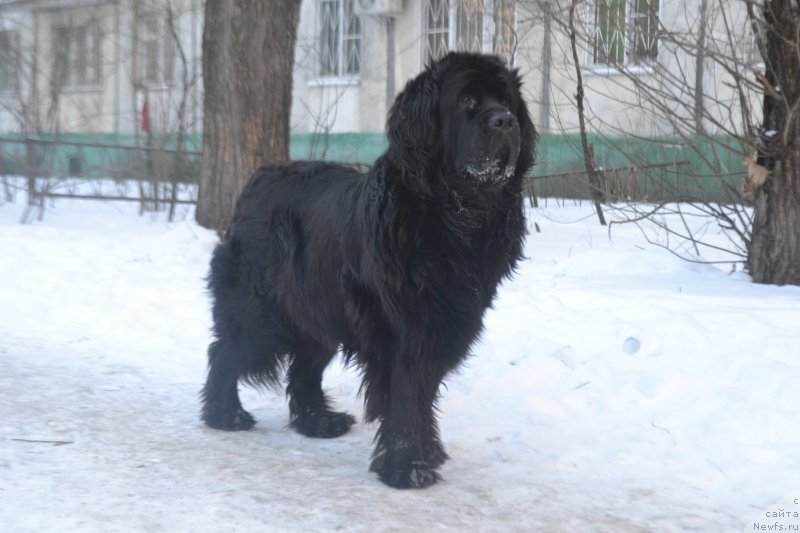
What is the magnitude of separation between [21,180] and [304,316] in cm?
852

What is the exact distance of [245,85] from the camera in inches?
358

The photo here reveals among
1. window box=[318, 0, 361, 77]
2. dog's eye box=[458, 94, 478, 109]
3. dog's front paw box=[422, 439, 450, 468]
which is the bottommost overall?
dog's front paw box=[422, 439, 450, 468]

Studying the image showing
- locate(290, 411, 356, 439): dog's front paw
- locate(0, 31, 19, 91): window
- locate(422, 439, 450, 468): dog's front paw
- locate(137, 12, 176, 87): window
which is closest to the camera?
locate(422, 439, 450, 468): dog's front paw

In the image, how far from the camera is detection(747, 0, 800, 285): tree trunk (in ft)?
22.4

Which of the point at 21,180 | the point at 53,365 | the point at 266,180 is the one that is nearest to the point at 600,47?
the point at 266,180

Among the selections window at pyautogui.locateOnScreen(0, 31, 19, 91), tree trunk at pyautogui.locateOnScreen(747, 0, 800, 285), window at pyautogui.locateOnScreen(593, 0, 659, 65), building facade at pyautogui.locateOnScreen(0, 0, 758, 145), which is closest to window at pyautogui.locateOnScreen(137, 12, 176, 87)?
building facade at pyautogui.locateOnScreen(0, 0, 758, 145)

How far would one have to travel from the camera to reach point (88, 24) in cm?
1892

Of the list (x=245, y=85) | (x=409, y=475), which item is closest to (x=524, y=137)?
(x=409, y=475)

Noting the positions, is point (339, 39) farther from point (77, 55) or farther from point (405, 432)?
point (405, 432)

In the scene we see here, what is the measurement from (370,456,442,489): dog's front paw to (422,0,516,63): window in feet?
22.5

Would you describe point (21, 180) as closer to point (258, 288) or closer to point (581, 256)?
point (581, 256)

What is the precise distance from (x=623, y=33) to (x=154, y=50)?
1283cm

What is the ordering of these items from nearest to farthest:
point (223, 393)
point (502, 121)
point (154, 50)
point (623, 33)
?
point (502, 121) → point (223, 393) → point (623, 33) → point (154, 50)

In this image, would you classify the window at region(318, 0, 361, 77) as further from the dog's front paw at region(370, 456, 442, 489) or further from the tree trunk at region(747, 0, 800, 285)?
the dog's front paw at region(370, 456, 442, 489)
